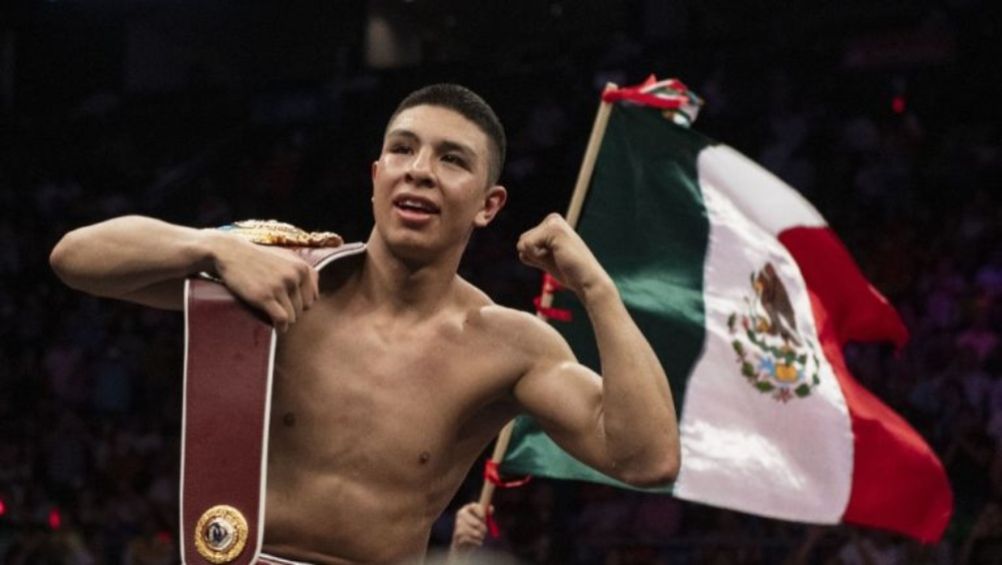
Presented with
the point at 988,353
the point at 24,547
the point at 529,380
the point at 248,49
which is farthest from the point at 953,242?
the point at 248,49

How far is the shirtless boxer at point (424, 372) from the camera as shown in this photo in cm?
277

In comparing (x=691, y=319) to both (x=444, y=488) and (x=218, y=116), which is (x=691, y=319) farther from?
(x=218, y=116)

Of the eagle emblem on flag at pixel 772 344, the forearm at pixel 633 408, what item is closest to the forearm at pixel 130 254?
the forearm at pixel 633 408

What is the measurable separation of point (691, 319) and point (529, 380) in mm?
2294

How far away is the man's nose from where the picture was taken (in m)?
2.81

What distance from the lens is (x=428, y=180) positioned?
282 centimetres

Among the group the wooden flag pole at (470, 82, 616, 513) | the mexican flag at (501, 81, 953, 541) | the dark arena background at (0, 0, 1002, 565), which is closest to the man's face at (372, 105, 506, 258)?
the wooden flag pole at (470, 82, 616, 513)

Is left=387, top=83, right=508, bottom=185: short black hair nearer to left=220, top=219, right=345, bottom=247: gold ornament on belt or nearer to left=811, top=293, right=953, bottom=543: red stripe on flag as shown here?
left=220, top=219, right=345, bottom=247: gold ornament on belt

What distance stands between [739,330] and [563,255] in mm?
2450

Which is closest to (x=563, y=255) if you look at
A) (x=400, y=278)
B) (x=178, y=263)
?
(x=400, y=278)

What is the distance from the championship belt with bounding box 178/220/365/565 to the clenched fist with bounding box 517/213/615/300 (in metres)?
0.60

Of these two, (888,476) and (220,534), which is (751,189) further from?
(220,534)

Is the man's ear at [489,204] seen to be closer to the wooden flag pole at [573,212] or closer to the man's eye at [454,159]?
the man's eye at [454,159]

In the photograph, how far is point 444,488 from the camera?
2930 millimetres
